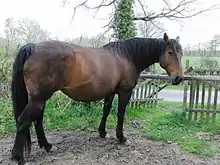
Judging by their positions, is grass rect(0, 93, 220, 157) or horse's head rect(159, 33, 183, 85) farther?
grass rect(0, 93, 220, 157)

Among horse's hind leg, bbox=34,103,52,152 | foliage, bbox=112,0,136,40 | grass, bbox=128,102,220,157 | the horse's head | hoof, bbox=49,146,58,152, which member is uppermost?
foliage, bbox=112,0,136,40

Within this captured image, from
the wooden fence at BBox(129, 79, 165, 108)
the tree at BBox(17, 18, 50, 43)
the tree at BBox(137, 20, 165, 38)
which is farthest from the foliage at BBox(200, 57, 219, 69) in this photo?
the wooden fence at BBox(129, 79, 165, 108)

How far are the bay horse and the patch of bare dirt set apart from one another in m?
0.20

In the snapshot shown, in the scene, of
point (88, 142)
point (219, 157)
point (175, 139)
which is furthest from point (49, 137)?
point (219, 157)

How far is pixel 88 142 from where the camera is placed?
4.49 meters

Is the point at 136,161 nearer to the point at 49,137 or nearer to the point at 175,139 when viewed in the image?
the point at 175,139

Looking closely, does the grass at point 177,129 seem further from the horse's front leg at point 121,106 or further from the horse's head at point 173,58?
Result: the horse's head at point 173,58

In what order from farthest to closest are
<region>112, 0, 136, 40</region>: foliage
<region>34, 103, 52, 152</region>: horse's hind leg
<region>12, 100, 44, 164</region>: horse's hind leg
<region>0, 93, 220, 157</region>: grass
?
<region>112, 0, 136, 40</region>: foliage
<region>0, 93, 220, 157</region>: grass
<region>34, 103, 52, 152</region>: horse's hind leg
<region>12, 100, 44, 164</region>: horse's hind leg

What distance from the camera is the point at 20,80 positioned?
11.4 feet

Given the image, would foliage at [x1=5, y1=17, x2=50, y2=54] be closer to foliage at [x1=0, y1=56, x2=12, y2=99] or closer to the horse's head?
foliage at [x1=0, y1=56, x2=12, y2=99]

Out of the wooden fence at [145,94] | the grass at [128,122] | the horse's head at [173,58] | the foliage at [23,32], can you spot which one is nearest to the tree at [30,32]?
the foliage at [23,32]

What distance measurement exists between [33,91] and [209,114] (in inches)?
169

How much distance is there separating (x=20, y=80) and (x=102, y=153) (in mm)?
1555

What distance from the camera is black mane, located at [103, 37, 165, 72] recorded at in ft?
14.2
